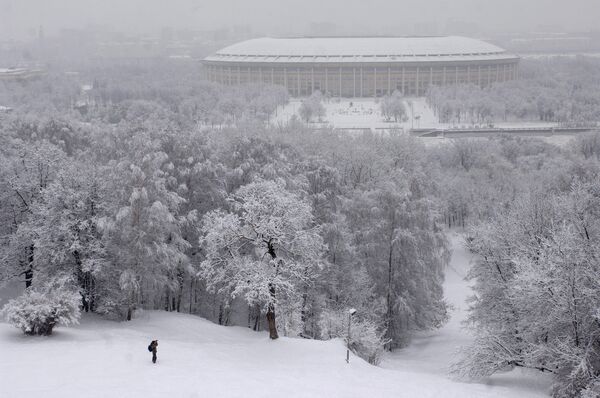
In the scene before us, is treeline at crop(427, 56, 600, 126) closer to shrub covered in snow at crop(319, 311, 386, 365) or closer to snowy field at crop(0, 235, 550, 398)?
shrub covered in snow at crop(319, 311, 386, 365)

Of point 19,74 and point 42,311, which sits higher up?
point 19,74

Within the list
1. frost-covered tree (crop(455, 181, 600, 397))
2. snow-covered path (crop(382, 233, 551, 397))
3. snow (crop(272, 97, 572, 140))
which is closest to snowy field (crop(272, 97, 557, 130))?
snow (crop(272, 97, 572, 140))

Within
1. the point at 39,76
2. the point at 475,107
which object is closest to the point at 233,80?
the point at 39,76

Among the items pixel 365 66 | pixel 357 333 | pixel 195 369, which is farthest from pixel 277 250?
pixel 365 66

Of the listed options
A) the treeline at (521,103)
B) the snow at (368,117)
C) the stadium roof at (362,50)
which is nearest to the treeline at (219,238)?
the snow at (368,117)

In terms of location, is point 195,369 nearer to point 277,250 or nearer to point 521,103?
point 277,250

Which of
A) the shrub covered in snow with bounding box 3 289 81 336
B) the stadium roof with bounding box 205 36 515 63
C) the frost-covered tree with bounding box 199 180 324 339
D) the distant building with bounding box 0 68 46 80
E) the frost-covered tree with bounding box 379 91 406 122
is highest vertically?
the stadium roof with bounding box 205 36 515 63

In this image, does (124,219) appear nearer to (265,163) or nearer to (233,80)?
(265,163)
